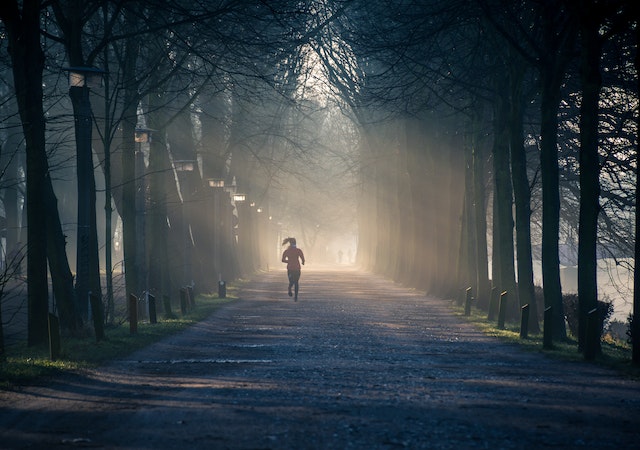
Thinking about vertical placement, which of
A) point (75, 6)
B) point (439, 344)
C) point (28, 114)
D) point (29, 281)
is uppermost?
point (75, 6)

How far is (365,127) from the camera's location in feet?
153

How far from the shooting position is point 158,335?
1759 centimetres

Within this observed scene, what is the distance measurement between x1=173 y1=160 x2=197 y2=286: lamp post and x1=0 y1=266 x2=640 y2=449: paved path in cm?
1267

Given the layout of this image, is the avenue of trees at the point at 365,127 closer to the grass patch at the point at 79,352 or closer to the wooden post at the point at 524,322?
the wooden post at the point at 524,322

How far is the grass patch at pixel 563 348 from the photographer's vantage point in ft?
43.1

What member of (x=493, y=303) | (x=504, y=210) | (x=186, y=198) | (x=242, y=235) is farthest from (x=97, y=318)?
(x=242, y=235)

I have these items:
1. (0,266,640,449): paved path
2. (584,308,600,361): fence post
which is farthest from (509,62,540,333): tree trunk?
(584,308,600,361): fence post

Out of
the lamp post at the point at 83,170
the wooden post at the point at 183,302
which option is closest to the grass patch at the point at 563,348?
the wooden post at the point at 183,302

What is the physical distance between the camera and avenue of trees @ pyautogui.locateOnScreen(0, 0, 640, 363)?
1481cm

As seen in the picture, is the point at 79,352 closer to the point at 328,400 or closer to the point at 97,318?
the point at 97,318

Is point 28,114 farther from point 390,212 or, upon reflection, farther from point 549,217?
point 390,212

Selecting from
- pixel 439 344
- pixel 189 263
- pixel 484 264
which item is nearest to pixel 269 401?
pixel 439 344

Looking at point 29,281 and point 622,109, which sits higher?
point 622,109

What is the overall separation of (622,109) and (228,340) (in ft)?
34.6
